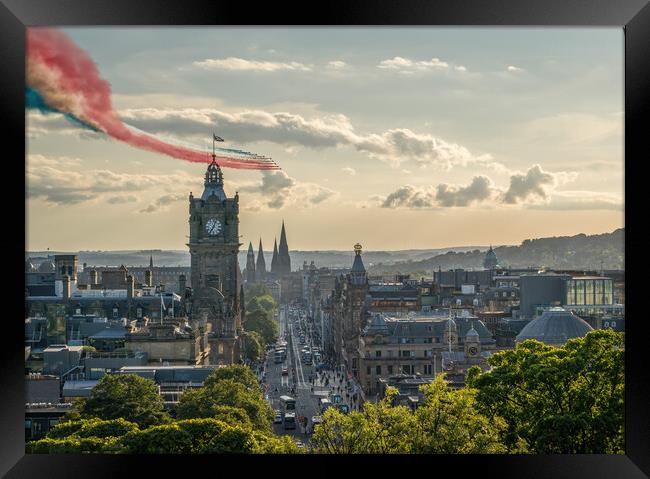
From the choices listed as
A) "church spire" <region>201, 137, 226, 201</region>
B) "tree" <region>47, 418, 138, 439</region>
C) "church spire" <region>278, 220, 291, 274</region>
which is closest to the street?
"tree" <region>47, 418, 138, 439</region>

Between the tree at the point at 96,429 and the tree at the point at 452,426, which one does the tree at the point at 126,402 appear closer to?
the tree at the point at 96,429

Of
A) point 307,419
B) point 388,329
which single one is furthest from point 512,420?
point 388,329

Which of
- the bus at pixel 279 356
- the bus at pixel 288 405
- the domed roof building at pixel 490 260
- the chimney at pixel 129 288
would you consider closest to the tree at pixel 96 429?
the bus at pixel 288 405

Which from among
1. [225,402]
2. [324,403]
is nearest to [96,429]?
[225,402]

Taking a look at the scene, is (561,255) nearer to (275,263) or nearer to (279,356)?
(279,356)

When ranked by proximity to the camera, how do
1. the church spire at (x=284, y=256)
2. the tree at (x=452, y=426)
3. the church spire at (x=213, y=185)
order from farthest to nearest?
1. the church spire at (x=284, y=256)
2. the church spire at (x=213, y=185)
3. the tree at (x=452, y=426)

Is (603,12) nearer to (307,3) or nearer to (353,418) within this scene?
(307,3)
